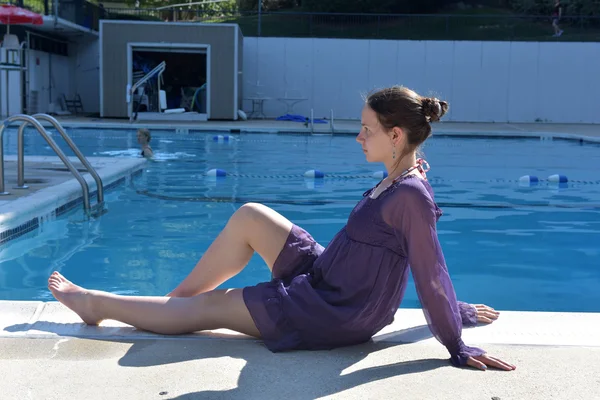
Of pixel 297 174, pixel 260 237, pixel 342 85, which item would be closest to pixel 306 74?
pixel 342 85

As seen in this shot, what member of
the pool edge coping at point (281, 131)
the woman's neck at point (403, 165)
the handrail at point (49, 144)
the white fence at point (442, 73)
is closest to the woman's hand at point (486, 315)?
the woman's neck at point (403, 165)

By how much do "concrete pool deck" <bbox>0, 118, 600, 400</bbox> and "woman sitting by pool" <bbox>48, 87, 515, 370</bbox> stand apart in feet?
0.20

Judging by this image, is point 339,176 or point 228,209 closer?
point 228,209

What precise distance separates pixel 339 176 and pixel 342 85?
12.6 metres

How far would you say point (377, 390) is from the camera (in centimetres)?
210

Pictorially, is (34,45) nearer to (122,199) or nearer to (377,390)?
(122,199)

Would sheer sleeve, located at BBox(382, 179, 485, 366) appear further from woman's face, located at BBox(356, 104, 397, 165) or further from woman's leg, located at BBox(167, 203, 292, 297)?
woman's leg, located at BBox(167, 203, 292, 297)

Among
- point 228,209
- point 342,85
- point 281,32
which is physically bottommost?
point 228,209

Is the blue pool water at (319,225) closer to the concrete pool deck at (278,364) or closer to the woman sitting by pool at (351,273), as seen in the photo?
A: the concrete pool deck at (278,364)

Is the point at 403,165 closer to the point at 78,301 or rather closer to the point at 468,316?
the point at 468,316

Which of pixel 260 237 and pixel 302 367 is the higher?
pixel 260 237

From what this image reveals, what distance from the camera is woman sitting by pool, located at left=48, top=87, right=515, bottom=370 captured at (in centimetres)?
228

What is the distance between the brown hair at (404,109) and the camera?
7.75 feet

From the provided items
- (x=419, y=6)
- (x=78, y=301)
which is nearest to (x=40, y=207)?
(x=78, y=301)
